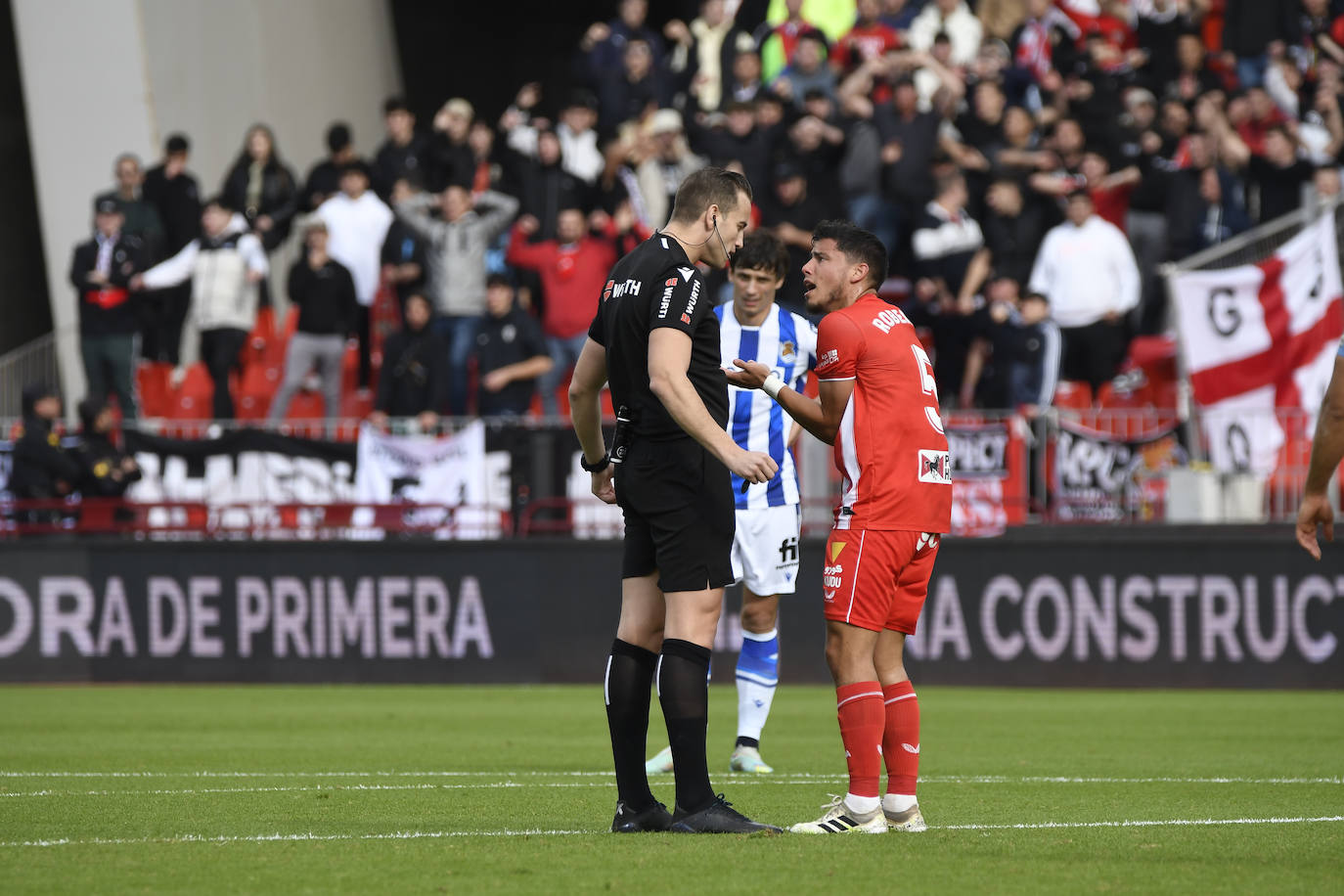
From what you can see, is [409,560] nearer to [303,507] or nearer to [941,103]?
[303,507]

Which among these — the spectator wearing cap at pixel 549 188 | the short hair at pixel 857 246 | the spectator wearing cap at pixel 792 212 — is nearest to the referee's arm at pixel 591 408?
the short hair at pixel 857 246

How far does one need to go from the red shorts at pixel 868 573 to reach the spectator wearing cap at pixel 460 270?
40.9ft

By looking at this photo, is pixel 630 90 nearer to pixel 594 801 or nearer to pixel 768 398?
pixel 768 398

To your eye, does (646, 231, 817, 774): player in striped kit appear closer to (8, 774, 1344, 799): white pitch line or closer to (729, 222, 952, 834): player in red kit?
(8, 774, 1344, 799): white pitch line

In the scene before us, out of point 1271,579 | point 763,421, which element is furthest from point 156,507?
point 1271,579

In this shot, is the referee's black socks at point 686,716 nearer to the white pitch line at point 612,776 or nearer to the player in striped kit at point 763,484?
the white pitch line at point 612,776

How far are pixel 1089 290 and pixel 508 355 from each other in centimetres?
A: 586

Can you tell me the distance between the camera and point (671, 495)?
24.0 feet

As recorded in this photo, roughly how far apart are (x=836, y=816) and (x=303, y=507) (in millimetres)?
11139

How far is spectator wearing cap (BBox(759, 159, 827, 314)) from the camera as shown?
63.3 feet

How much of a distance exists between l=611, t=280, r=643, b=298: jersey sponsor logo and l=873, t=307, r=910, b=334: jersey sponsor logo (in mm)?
978

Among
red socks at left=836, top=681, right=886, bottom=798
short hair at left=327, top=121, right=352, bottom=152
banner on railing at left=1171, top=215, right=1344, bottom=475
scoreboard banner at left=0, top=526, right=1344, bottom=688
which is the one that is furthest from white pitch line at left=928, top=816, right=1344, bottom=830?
short hair at left=327, top=121, right=352, bottom=152

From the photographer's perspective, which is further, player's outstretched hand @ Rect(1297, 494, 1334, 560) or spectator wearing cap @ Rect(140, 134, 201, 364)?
spectator wearing cap @ Rect(140, 134, 201, 364)

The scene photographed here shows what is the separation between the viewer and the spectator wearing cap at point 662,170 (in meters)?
20.2
